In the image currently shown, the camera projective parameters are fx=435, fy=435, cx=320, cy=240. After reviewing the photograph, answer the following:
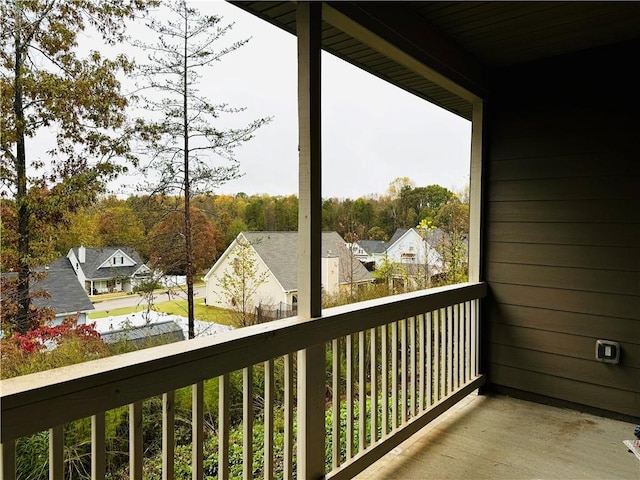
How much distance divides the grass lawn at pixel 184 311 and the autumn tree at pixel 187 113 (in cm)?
3

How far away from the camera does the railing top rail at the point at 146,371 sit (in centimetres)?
105

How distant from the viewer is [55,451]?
1.14 m

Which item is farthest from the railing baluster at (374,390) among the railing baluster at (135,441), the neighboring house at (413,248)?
the railing baluster at (135,441)

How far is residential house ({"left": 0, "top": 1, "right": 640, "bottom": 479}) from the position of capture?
185 cm

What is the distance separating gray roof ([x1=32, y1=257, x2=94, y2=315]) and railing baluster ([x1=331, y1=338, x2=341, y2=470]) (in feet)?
3.66

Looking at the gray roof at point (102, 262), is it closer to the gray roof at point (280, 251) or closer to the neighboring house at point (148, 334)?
the neighboring house at point (148, 334)

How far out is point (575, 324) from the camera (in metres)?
3.08

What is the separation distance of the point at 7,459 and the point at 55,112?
0.94 metres

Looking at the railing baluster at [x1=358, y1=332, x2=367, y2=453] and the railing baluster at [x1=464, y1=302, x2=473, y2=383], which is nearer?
the railing baluster at [x1=358, y1=332, x2=367, y2=453]

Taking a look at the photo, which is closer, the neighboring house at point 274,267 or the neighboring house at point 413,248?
the neighboring house at point 274,267

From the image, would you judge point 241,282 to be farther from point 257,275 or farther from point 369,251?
point 369,251

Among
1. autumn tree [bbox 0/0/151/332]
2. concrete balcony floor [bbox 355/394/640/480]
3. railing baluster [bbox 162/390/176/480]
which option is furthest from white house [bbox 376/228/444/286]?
autumn tree [bbox 0/0/151/332]

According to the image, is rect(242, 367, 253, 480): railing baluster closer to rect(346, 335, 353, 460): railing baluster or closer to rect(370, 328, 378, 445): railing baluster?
rect(346, 335, 353, 460): railing baluster

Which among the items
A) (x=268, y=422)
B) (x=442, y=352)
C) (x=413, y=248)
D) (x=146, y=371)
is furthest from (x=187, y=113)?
(x=442, y=352)
